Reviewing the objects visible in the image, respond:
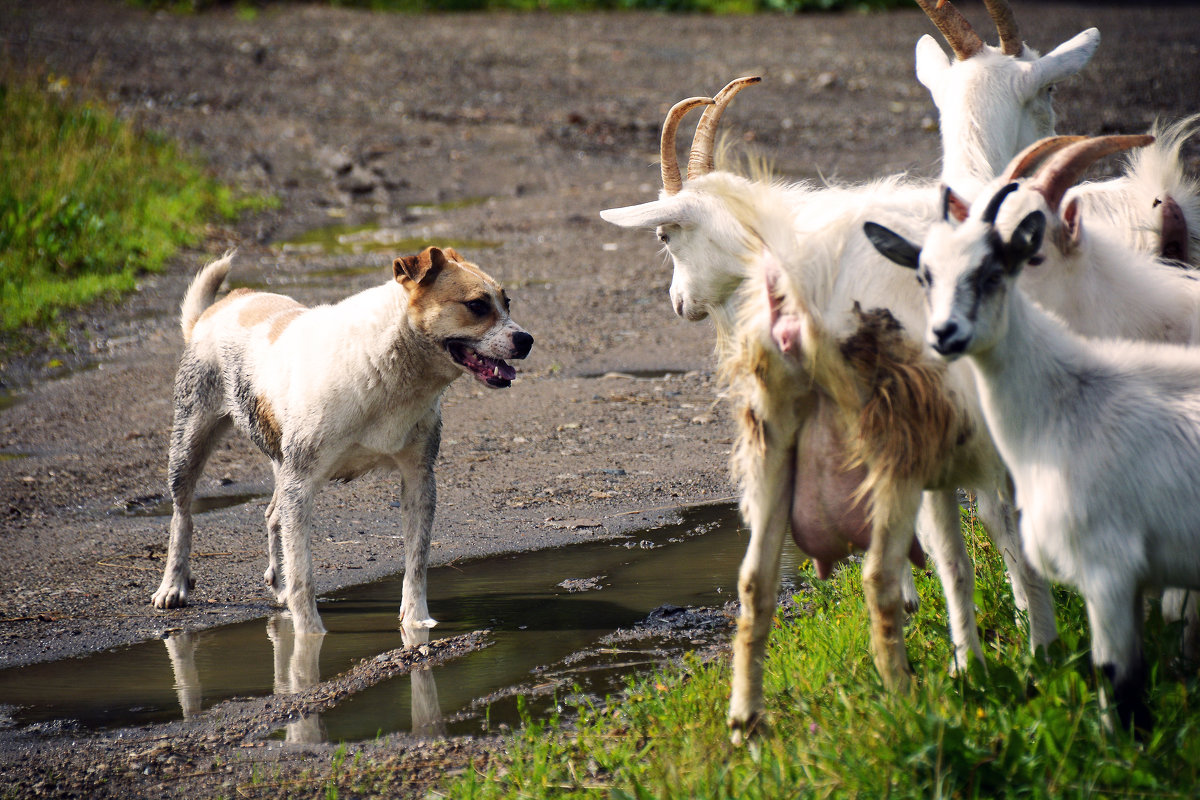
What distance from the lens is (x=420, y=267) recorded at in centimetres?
556

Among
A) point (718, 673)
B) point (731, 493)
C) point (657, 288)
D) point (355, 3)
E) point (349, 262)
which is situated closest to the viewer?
point (718, 673)

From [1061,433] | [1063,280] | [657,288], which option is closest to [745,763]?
[1061,433]

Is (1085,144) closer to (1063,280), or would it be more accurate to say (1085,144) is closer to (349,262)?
(1063,280)

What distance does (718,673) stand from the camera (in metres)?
4.18

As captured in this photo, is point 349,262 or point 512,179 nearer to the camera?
point 349,262

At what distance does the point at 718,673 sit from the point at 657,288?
6.74 meters

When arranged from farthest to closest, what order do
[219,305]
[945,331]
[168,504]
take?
[168,504]
[219,305]
[945,331]

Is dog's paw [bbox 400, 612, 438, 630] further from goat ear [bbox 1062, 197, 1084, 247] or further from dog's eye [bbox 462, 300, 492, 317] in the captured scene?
goat ear [bbox 1062, 197, 1084, 247]

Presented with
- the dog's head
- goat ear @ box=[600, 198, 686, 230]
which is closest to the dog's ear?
the dog's head

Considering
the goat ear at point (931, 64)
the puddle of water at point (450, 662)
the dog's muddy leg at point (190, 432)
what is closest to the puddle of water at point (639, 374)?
the puddle of water at point (450, 662)

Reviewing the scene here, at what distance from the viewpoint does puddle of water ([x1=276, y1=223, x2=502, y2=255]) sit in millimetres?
11883

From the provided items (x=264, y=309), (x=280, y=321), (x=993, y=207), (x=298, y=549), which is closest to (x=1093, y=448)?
(x=993, y=207)

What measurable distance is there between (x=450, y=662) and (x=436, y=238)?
7762mm

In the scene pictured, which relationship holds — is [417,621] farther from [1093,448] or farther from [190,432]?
[1093,448]
